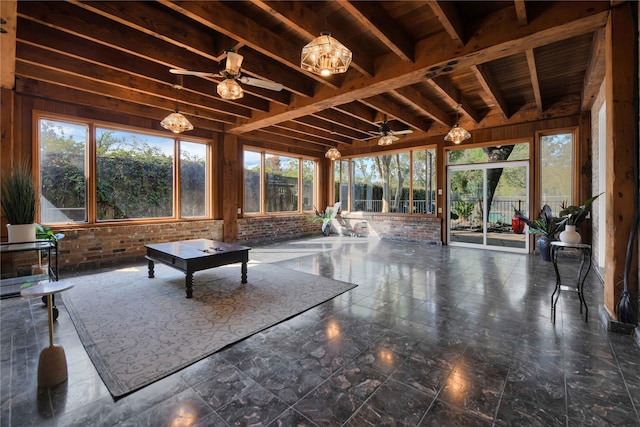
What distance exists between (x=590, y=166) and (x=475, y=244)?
2727mm

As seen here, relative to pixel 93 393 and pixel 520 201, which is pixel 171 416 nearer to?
pixel 93 393

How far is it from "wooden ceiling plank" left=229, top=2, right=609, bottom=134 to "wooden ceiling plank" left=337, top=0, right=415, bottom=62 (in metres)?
0.22

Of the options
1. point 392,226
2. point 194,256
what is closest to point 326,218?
point 392,226

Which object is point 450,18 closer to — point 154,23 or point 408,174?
point 154,23

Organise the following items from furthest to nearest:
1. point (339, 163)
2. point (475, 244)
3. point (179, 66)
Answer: point (339, 163), point (475, 244), point (179, 66)

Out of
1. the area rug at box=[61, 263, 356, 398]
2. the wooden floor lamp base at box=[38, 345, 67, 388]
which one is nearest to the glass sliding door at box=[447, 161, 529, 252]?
the area rug at box=[61, 263, 356, 398]

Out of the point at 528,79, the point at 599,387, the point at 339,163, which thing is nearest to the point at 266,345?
the point at 599,387

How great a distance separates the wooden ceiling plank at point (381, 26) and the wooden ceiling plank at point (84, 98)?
14.1 ft

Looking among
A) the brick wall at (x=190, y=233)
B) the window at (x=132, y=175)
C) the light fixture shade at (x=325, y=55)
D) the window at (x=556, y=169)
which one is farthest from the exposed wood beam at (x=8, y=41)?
the window at (x=556, y=169)

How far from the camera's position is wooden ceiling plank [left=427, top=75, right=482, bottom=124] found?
14.8 ft

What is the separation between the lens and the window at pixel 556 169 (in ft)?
19.3

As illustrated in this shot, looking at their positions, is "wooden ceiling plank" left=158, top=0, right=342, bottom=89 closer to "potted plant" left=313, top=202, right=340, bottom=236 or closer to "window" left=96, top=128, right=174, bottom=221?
"window" left=96, top=128, right=174, bottom=221

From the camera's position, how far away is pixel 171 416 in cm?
161

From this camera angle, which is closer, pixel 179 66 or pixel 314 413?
pixel 314 413
